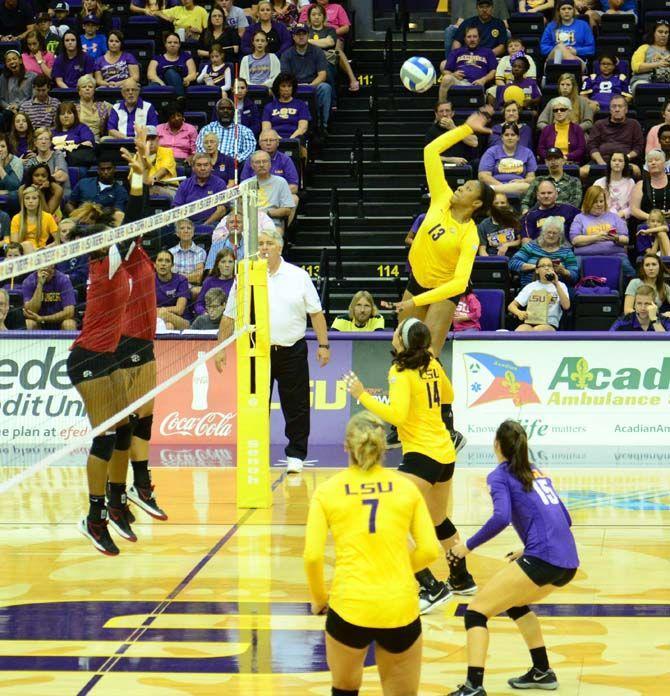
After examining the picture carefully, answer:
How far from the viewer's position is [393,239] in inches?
683

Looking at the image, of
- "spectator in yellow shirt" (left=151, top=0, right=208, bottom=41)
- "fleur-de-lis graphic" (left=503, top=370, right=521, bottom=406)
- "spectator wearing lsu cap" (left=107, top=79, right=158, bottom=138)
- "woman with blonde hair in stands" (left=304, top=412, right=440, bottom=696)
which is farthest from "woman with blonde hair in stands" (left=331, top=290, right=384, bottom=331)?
"woman with blonde hair in stands" (left=304, top=412, right=440, bottom=696)

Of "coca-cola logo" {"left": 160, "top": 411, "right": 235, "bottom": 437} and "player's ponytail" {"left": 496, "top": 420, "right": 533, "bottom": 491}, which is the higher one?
"player's ponytail" {"left": 496, "top": 420, "right": 533, "bottom": 491}

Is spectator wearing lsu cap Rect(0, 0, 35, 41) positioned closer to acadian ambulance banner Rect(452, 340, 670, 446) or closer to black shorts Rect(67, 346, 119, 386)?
acadian ambulance banner Rect(452, 340, 670, 446)

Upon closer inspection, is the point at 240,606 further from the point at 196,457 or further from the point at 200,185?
the point at 200,185

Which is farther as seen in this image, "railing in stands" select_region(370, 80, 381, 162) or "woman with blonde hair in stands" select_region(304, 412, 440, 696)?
"railing in stands" select_region(370, 80, 381, 162)

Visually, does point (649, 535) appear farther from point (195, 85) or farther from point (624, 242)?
point (195, 85)

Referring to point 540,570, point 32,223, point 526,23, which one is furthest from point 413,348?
point 526,23

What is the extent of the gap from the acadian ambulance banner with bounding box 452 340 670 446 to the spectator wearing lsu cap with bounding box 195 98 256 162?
16.4 feet

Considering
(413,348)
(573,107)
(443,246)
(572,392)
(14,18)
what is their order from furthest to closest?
(14,18), (573,107), (572,392), (443,246), (413,348)

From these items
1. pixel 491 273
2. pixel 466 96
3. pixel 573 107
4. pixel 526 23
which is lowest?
pixel 491 273

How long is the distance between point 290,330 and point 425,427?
4.03 meters

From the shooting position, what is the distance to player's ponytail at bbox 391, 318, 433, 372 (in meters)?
7.74

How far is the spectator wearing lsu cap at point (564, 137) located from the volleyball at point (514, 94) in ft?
2.14

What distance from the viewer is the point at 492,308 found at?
14469mm
